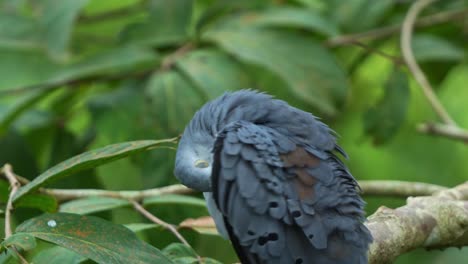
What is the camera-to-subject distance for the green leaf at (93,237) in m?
1.71

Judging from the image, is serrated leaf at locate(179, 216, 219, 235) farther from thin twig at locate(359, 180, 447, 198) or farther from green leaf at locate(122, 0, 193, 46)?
green leaf at locate(122, 0, 193, 46)

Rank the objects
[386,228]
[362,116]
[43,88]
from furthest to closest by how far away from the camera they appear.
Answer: [362,116]
[43,88]
[386,228]

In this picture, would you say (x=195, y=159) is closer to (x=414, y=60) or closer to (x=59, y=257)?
(x=59, y=257)

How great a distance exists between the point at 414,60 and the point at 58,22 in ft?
4.89

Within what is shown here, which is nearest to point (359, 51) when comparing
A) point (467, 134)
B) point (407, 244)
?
point (467, 134)

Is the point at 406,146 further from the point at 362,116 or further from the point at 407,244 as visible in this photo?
the point at 407,244

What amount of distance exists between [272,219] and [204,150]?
1.09 ft

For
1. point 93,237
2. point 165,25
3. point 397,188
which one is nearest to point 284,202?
point 93,237

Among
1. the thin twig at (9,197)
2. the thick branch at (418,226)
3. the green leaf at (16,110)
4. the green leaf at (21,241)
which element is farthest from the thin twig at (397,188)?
the green leaf at (16,110)

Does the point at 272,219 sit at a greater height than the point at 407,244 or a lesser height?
greater

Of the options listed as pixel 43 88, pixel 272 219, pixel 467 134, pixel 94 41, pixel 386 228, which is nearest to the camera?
pixel 272 219

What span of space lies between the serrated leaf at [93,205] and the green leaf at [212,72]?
0.90 m

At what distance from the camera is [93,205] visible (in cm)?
240

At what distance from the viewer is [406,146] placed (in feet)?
14.5
